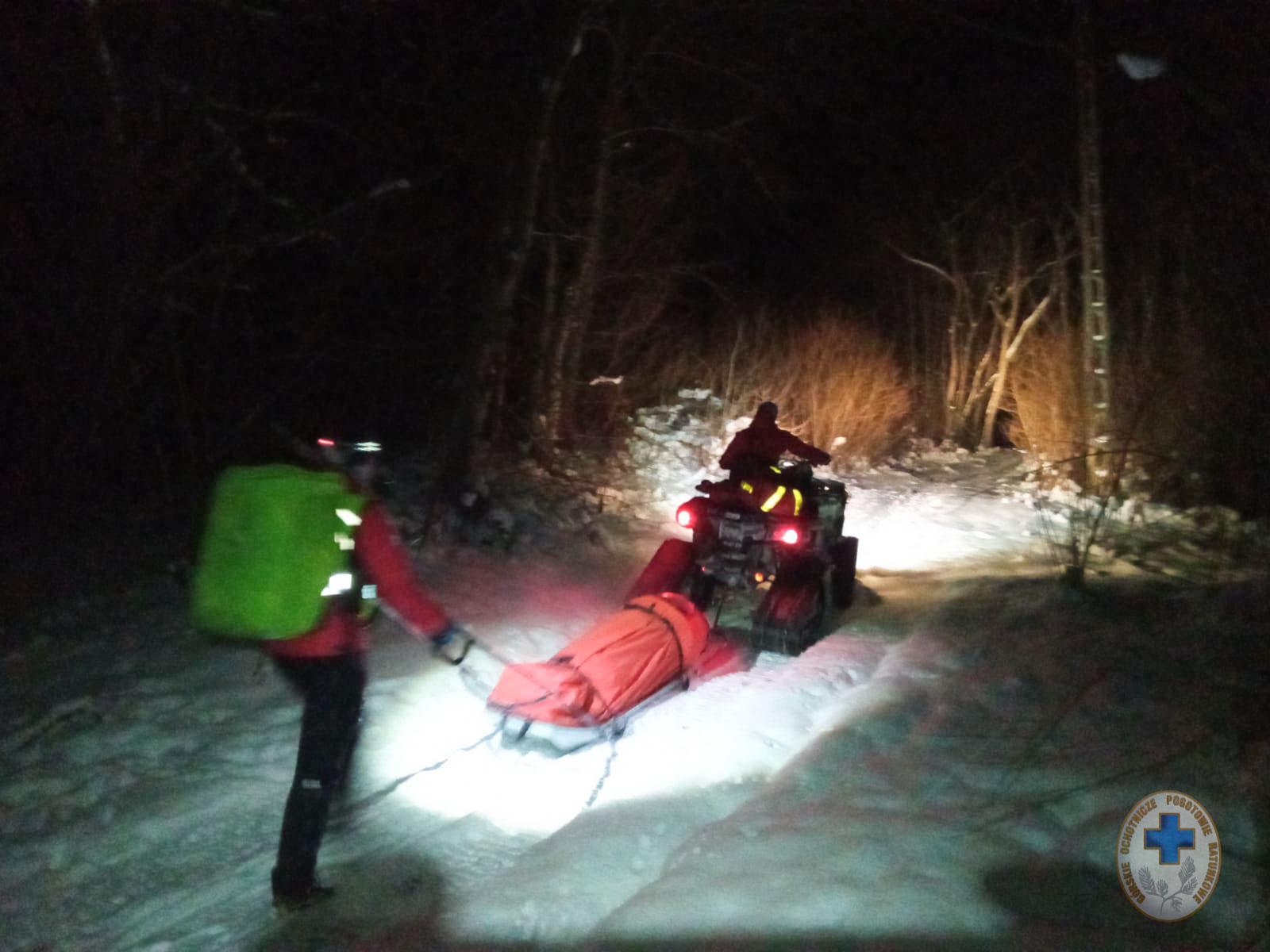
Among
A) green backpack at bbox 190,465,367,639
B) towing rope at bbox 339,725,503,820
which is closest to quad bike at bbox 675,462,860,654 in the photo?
towing rope at bbox 339,725,503,820

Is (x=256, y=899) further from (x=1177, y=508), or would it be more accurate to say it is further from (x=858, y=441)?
(x=858, y=441)

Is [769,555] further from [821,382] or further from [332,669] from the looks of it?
[821,382]

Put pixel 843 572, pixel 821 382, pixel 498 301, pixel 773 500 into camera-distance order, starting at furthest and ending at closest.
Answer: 1. pixel 821 382
2. pixel 498 301
3. pixel 843 572
4. pixel 773 500

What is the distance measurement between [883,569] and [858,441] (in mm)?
6020

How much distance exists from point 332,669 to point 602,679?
171cm

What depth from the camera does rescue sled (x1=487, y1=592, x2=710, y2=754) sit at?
5039 millimetres

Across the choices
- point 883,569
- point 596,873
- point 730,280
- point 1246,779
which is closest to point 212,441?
point 883,569

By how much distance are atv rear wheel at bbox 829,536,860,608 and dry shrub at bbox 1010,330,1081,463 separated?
259 inches

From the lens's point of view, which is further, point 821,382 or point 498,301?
point 821,382

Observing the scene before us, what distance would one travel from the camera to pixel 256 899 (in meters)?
4.04

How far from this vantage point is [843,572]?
320 inches

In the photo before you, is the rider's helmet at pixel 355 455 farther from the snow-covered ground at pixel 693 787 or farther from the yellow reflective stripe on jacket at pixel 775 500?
the yellow reflective stripe on jacket at pixel 775 500

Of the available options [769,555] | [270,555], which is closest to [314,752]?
[270,555]

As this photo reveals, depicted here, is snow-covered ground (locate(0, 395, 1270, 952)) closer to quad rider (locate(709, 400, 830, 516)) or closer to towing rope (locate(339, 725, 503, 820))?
towing rope (locate(339, 725, 503, 820))
